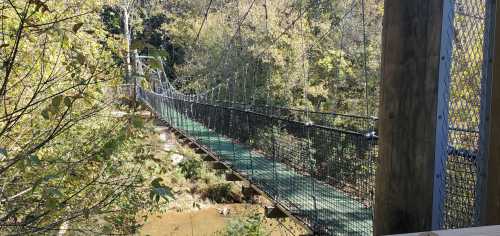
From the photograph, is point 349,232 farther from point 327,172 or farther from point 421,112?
point 421,112

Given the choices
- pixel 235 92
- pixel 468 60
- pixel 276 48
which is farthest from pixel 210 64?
pixel 468 60

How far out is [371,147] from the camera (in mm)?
1914

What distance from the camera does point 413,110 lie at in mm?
589

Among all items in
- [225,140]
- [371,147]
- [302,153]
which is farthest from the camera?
[225,140]

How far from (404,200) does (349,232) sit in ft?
5.32

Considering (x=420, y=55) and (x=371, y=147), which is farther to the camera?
(x=371, y=147)

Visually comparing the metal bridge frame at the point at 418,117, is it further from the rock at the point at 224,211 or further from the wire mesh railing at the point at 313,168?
the rock at the point at 224,211

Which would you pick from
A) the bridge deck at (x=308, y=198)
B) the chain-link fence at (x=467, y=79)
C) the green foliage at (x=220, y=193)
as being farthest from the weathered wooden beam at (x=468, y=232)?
the green foliage at (x=220, y=193)

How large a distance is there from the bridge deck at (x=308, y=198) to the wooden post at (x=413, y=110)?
159cm

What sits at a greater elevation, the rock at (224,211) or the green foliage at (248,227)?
the green foliage at (248,227)

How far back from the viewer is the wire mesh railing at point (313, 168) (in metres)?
2.15

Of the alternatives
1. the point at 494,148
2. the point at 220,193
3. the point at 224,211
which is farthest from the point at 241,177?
the point at 220,193

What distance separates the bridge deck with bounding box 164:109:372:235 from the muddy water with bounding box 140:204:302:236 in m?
3.85

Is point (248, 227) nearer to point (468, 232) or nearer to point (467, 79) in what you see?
point (467, 79)
